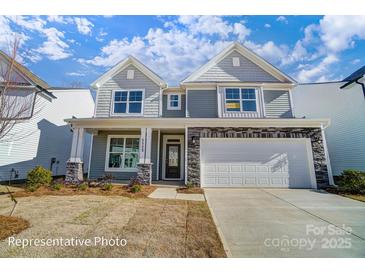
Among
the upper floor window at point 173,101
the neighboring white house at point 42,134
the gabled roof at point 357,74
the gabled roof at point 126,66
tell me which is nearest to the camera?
the neighboring white house at point 42,134

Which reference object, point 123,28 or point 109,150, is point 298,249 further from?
point 109,150

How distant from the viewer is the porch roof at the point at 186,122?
28.1 ft

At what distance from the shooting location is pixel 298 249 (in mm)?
2902

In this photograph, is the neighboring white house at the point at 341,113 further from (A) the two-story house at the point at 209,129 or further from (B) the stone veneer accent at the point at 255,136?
(B) the stone veneer accent at the point at 255,136

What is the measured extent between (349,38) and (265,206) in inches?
257

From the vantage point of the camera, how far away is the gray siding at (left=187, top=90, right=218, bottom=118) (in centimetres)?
1041

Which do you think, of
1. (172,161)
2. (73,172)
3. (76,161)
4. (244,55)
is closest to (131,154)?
(172,161)

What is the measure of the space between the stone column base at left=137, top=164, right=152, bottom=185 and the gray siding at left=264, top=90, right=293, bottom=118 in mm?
7259

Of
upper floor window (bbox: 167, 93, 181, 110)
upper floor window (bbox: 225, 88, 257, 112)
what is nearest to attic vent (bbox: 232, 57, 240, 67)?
upper floor window (bbox: 225, 88, 257, 112)

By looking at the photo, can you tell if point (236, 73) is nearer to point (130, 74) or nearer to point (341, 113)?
point (130, 74)

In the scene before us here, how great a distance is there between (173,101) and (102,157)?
17.9 feet

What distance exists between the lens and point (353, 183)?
23.7ft

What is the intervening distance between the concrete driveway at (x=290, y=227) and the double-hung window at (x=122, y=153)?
6217 millimetres

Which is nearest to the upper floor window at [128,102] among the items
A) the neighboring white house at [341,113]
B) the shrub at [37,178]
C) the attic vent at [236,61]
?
the shrub at [37,178]
